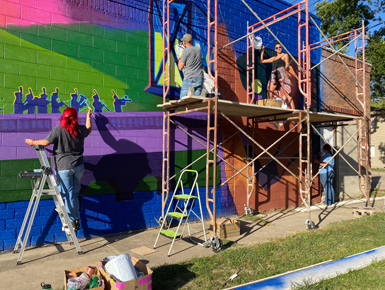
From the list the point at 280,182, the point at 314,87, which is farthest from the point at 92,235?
the point at 314,87

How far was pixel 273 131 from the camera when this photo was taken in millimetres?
8148

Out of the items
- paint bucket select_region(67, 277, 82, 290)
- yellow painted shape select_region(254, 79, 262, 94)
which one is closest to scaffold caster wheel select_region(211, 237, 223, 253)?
paint bucket select_region(67, 277, 82, 290)

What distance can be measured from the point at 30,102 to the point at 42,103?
17 cm

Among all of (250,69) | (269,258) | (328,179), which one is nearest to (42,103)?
(269,258)

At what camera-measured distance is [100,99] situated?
554 centimetres

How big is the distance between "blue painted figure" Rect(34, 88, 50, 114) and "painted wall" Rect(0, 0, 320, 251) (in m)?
0.01

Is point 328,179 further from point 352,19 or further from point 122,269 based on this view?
point 352,19

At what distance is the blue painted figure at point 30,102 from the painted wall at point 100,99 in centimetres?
1

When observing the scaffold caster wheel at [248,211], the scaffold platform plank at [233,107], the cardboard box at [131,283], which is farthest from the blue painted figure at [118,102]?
the scaffold caster wheel at [248,211]

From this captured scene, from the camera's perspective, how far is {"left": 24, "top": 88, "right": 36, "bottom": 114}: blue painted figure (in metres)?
4.85

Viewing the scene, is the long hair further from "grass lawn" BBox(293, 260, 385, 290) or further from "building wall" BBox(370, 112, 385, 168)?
"building wall" BBox(370, 112, 385, 168)

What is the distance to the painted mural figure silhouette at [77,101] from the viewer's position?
17.3 ft

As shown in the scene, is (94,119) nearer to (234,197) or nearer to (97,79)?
(97,79)

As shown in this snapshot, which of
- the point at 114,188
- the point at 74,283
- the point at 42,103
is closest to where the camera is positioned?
the point at 74,283
